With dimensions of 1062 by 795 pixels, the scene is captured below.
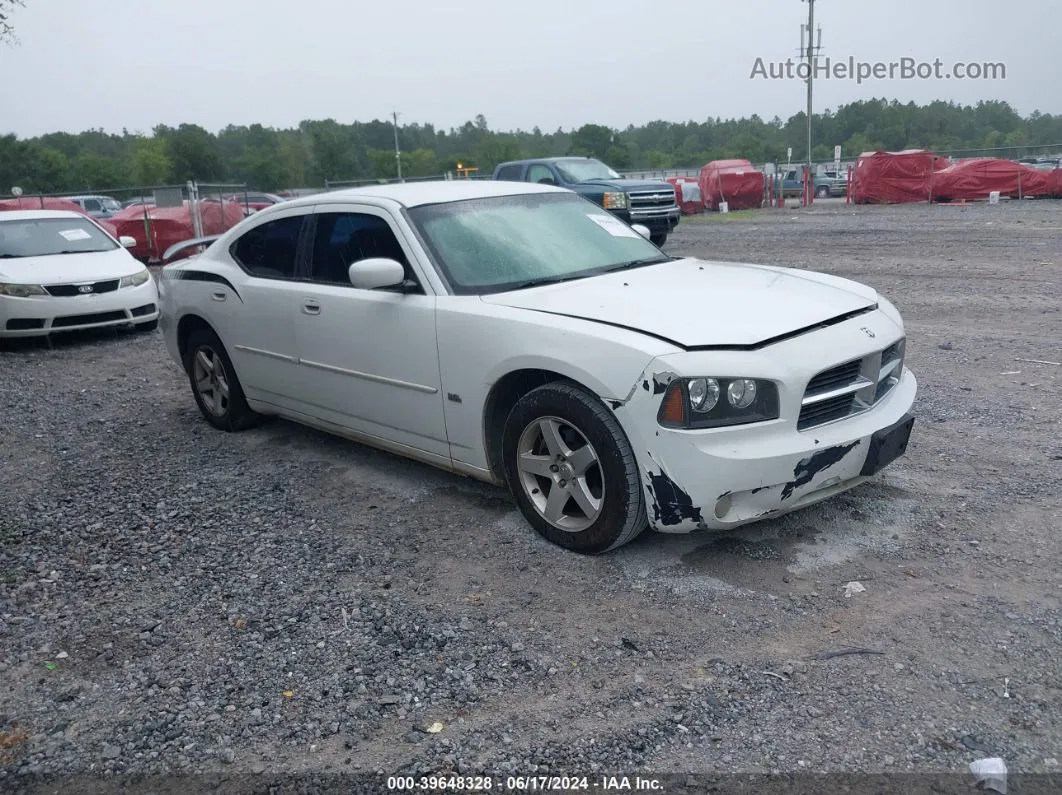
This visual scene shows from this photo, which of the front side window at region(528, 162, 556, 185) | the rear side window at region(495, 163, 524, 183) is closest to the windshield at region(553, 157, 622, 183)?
the front side window at region(528, 162, 556, 185)

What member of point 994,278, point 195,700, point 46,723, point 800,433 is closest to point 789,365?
point 800,433

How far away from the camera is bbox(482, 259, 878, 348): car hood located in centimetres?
373

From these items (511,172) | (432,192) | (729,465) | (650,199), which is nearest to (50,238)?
(432,192)

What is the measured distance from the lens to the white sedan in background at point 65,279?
991cm

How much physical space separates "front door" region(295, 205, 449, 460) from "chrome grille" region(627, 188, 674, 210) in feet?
44.5

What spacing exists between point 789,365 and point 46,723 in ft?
9.79

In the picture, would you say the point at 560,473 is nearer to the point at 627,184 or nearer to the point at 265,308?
the point at 265,308

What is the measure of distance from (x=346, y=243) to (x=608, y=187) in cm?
1319

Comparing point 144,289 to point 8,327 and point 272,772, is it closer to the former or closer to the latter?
point 8,327

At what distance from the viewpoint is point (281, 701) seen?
309cm

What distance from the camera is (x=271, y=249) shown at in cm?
563

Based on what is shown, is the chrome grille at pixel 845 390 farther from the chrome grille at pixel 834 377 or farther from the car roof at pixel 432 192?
the car roof at pixel 432 192

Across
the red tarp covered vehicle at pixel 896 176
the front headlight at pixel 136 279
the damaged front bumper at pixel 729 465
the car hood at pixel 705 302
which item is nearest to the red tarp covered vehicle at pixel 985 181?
the red tarp covered vehicle at pixel 896 176

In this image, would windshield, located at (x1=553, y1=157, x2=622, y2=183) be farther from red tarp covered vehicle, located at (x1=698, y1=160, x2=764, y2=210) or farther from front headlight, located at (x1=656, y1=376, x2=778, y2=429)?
front headlight, located at (x1=656, y1=376, x2=778, y2=429)
